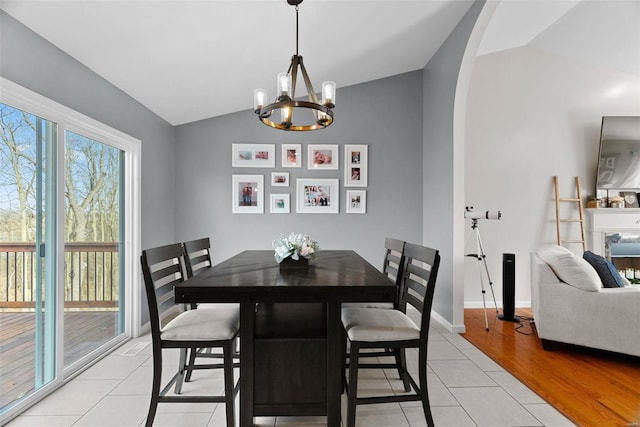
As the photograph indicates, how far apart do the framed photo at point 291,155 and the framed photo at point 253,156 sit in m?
0.14

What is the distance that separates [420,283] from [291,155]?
273cm

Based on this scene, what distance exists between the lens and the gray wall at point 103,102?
1875 mm

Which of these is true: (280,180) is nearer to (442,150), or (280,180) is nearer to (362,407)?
(442,150)

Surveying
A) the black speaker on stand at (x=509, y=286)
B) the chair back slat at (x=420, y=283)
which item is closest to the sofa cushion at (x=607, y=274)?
the black speaker on stand at (x=509, y=286)

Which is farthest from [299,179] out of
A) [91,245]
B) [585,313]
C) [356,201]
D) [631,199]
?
[631,199]

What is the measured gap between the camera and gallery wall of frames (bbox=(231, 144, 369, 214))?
420 centimetres

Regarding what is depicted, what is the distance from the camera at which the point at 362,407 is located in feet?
6.69

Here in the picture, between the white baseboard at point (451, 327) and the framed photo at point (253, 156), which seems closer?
the white baseboard at point (451, 327)

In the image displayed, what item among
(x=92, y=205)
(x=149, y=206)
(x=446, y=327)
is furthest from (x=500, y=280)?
(x=92, y=205)

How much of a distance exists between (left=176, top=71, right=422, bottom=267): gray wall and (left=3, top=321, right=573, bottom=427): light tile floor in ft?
6.03

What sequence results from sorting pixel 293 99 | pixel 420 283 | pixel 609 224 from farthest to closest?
1. pixel 609 224
2. pixel 293 99
3. pixel 420 283

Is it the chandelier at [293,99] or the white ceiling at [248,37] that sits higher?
the white ceiling at [248,37]

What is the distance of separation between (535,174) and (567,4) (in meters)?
1.84

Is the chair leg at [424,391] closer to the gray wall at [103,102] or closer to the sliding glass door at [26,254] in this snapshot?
the sliding glass door at [26,254]
